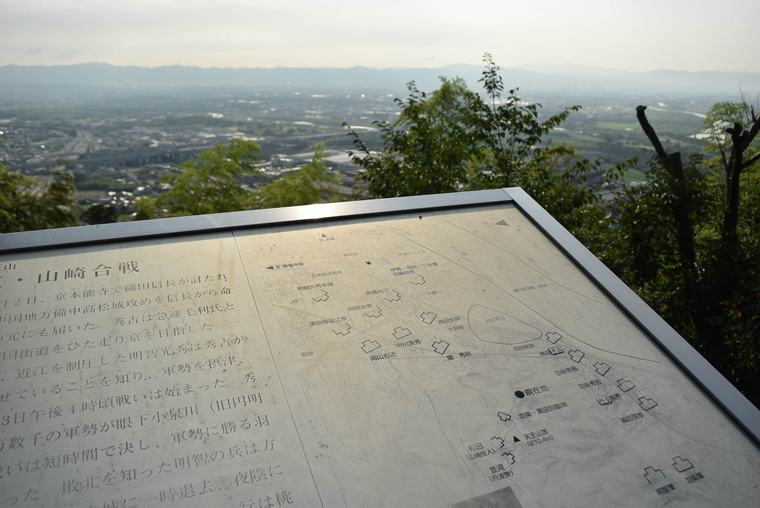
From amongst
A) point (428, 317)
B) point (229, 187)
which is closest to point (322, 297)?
point (428, 317)

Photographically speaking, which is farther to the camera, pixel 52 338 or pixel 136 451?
pixel 52 338

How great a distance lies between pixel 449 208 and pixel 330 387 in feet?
4.17

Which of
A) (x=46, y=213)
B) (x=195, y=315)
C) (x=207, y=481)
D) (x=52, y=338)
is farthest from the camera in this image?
(x=46, y=213)

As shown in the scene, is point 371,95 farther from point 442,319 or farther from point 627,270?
point 442,319

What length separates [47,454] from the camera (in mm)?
1374

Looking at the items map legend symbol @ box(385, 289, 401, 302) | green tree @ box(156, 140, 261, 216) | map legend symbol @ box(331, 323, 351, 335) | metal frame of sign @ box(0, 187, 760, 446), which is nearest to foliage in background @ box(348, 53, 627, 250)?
green tree @ box(156, 140, 261, 216)

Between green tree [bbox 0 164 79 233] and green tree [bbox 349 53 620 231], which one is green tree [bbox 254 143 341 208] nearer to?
green tree [bbox 349 53 620 231]

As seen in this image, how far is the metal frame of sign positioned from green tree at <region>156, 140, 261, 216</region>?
4.89 meters

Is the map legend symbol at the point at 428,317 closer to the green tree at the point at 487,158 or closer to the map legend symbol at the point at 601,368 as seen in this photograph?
the map legend symbol at the point at 601,368

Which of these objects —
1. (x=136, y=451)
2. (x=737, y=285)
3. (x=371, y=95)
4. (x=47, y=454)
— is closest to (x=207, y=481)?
(x=136, y=451)

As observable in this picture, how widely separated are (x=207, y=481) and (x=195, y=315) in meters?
0.62

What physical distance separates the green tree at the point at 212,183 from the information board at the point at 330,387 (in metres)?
5.24

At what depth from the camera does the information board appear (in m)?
1.40

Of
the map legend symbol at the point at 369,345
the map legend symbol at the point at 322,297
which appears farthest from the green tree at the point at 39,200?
the map legend symbol at the point at 369,345
